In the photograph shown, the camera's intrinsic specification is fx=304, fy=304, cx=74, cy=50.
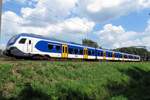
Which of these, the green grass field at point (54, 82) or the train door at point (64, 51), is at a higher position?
the train door at point (64, 51)

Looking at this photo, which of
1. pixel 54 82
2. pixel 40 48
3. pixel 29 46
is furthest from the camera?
pixel 40 48

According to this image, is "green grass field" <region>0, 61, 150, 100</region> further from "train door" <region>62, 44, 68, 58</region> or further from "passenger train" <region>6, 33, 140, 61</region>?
"train door" <region>62, 44, 68, 58</region>

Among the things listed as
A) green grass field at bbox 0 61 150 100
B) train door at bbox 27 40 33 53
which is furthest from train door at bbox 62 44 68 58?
green grass field at bbox 0 61 150 100

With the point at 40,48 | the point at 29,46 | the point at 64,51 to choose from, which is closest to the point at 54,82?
the point at 29,46

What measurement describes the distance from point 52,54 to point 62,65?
34.7ft

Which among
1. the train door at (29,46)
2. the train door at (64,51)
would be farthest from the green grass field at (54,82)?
the train door at (64,51)

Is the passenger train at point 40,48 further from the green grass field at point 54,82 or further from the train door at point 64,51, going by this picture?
the green grass field at point 54,82

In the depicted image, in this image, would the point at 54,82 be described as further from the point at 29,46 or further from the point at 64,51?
the point at 64,51

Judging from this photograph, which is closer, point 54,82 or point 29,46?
point 54,82

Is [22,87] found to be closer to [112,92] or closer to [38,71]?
[38,71]

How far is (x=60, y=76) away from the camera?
64.1 ft

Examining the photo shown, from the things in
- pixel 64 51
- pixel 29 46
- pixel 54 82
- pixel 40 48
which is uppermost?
pixel 29 46

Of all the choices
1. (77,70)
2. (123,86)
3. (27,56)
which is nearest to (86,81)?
(77,70)

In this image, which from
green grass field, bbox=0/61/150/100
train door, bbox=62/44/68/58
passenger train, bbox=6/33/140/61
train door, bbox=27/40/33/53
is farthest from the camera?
train door, bbox=62/44/68/58
